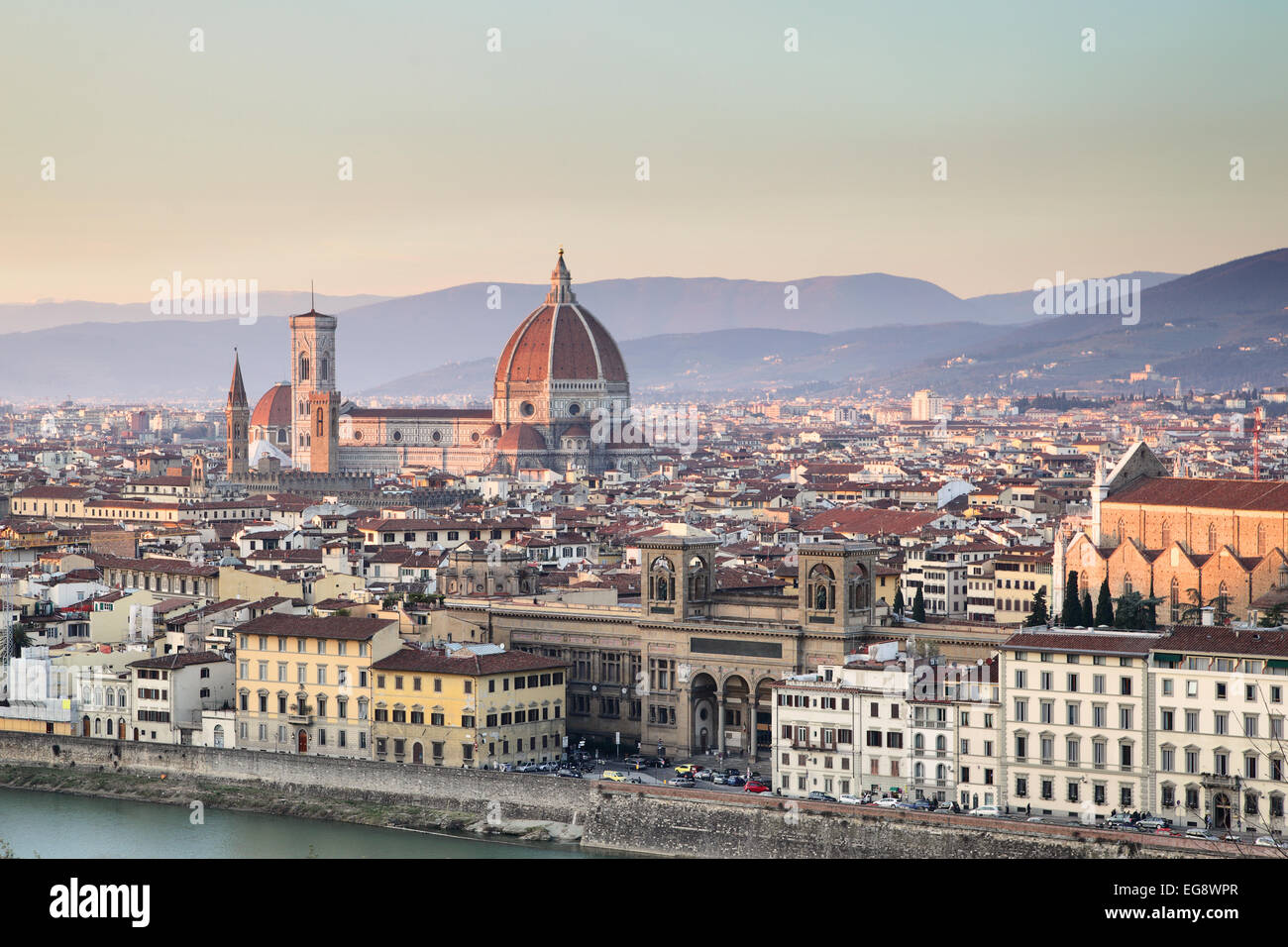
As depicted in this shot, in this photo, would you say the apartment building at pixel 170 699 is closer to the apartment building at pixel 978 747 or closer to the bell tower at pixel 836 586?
the bell tower at pixel 836 586

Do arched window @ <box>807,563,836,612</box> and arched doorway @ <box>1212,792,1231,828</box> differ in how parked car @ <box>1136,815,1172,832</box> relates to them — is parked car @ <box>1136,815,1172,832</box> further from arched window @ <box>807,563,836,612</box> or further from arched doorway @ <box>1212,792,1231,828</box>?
arched window @ <box>807,563,836,612</box>

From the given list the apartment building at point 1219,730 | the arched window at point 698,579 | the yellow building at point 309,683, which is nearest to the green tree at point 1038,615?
the arched window at point 698,579

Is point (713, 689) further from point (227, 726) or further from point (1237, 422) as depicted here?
point (1237, 422)

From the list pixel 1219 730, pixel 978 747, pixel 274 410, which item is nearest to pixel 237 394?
pixel 274 410

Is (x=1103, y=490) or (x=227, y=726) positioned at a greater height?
(x=1103, y=490)

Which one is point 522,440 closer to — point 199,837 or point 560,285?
point 560,285

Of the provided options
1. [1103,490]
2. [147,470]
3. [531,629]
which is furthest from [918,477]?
[531,629]
